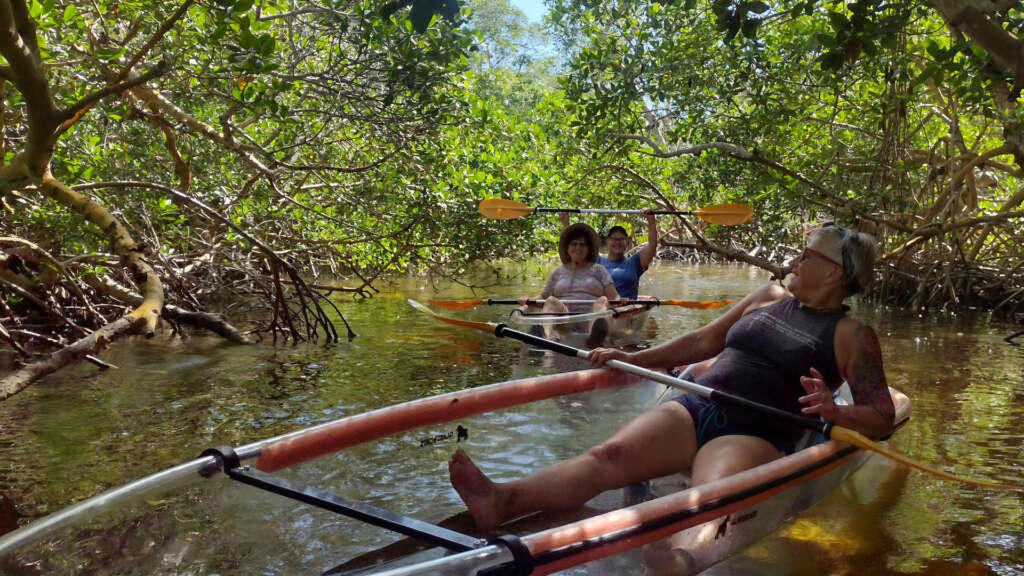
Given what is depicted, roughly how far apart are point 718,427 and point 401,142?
453cm

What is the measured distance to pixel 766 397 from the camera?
3.07 m

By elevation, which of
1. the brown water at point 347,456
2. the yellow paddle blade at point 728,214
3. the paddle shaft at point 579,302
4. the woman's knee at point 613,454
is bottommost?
the brown water at point 347,456

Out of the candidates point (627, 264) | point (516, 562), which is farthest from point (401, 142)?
point (516, 562)

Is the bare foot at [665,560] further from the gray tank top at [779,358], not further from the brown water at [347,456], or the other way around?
the gray tank top at [779,358]

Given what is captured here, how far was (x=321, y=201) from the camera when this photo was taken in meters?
9.29

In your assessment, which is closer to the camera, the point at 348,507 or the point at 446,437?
the point at 348,507

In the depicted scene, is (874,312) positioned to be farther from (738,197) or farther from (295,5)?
(295,5)

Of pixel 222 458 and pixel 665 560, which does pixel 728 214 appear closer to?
pixel 665 560

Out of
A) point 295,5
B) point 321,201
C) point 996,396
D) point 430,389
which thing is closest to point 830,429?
point 430,389

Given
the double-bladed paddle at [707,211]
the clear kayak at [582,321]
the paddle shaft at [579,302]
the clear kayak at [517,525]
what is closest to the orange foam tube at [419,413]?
the clear kayak at [517,525]

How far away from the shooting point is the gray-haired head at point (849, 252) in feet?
9.81

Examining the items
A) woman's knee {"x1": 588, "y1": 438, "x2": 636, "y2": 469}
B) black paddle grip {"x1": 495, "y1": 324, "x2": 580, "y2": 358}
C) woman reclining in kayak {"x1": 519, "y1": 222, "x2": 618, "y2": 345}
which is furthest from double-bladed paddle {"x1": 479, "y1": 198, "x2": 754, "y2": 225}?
woman's knee {"x1": 588, "y1": 438, "x2": 636, "y2": 469}

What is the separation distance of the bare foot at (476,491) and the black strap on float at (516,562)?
1.76ft

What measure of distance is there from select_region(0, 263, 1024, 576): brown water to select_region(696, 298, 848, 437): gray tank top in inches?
20.6
